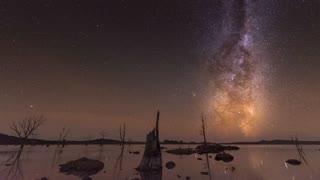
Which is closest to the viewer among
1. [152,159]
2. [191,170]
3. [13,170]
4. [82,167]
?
[152,159]

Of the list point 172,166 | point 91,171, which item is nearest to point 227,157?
point 172,166

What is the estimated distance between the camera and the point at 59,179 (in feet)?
120

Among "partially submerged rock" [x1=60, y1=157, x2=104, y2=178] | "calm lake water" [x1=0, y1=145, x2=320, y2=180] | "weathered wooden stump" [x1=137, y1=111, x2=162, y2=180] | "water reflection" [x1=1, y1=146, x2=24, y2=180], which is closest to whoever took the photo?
"water reflection" [x1=1, y1=146, x2=24, y2=180]

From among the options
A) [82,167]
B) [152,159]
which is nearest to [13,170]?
[82,167]

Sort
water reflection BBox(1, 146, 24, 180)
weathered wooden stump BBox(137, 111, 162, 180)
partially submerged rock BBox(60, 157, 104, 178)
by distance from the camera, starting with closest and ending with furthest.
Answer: water reflection BBox(1, 146, 24, 180), weathered wooden stump BBox(137, 111, 162, 180), partially submerged rock BBox(60, 157, 104, 178)

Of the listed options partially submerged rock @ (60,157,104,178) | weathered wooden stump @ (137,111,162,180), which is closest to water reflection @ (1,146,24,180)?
partially submerged rock @ (60,157,104,178)

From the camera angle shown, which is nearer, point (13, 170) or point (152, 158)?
point (152, 158)

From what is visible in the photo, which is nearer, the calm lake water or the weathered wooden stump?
the calm lake water

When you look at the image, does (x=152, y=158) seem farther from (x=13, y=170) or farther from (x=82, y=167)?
(x=13, y=170)

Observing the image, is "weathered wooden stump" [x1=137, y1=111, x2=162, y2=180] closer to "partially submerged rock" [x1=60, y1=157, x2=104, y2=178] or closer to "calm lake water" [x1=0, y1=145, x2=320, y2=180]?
"calm lake water" [x1=0, y1=145, x2=320, y2=180]

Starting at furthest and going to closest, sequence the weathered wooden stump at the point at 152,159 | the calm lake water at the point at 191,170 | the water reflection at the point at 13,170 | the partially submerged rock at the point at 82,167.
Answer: the partially submerged rock at the point at 82,167, the weathered wooden stump at the point at 152,159, the calm lake water at the point at 191,170, the water reflection at the point at 13,170

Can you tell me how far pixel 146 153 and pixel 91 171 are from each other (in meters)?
9.84

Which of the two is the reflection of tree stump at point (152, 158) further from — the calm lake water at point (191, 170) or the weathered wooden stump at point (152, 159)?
the calm lake water at point (191, 170)

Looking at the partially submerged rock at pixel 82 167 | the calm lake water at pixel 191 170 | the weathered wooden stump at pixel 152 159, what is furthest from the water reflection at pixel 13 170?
the weathered wooden stump at pixel 152 159
